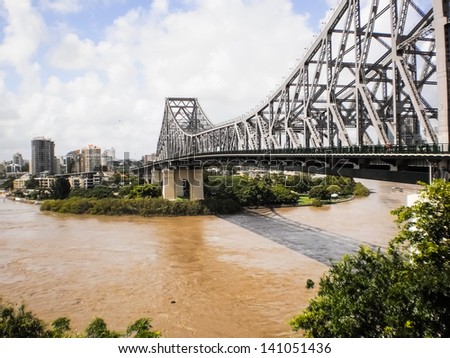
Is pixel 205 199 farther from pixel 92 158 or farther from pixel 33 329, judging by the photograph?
pixel 92 158

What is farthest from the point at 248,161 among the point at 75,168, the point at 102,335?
the point at 75,168

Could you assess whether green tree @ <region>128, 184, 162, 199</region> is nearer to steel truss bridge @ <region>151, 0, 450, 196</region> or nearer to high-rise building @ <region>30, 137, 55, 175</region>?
steel truss bridge @ <region>151, 0, 450, 196</region>

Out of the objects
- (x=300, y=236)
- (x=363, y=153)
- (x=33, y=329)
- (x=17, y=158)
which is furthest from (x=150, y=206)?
(x=17, y=158)

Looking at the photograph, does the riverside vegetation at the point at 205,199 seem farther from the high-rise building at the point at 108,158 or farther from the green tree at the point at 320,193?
the high-rise building at the point at 108,158

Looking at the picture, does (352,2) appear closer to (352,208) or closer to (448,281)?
(448,281)

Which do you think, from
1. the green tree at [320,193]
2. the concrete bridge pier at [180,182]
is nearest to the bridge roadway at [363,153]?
the concrete bridge pier at [180,182]

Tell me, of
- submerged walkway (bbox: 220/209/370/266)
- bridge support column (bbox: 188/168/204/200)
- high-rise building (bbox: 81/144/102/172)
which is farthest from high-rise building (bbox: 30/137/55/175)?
submerged walkway (bbox: 220/209/370/266)
